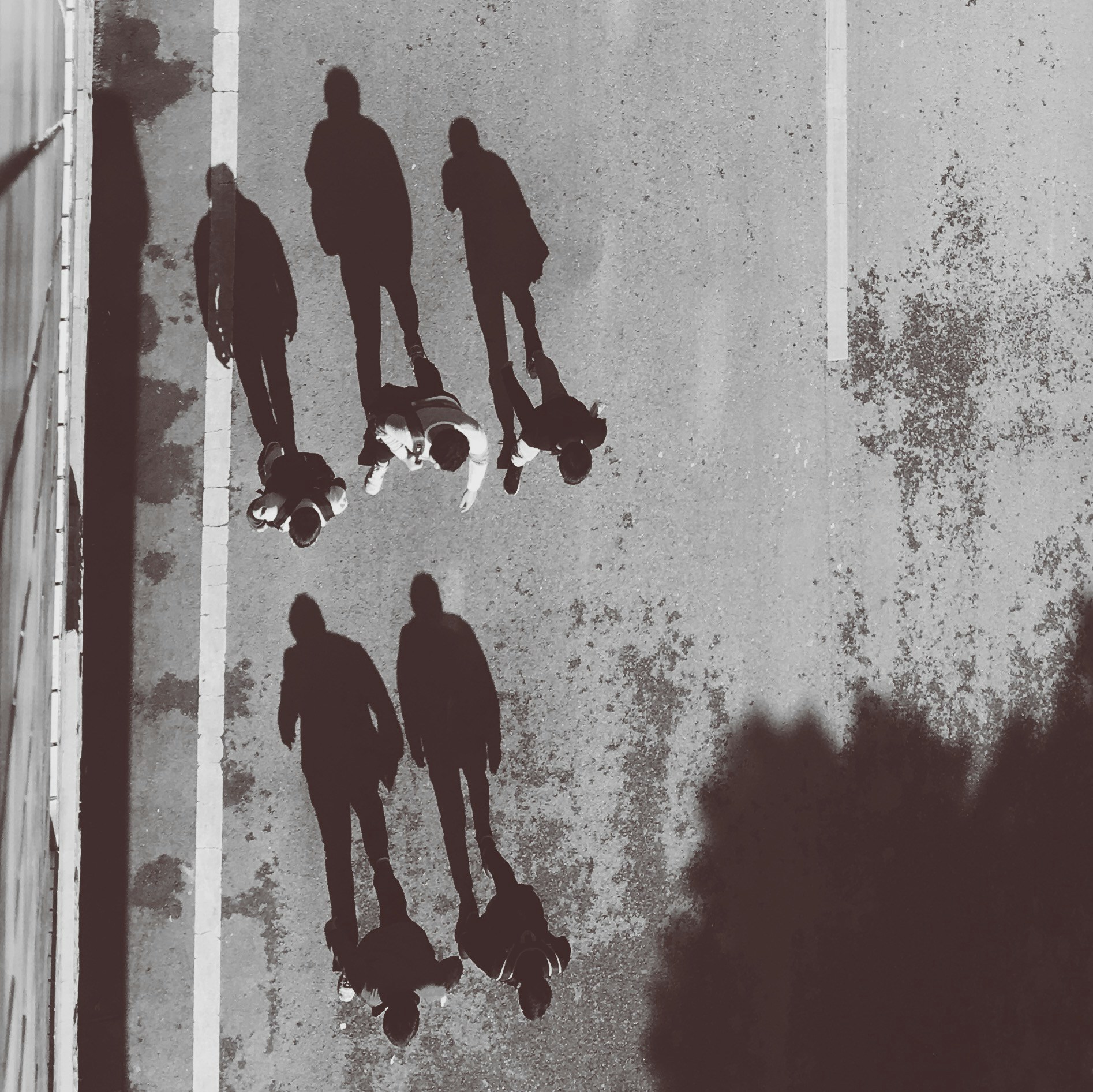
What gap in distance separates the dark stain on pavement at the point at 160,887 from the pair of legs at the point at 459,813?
5.76 feet

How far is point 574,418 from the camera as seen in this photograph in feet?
16.7

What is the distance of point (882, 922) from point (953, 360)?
4.12 m

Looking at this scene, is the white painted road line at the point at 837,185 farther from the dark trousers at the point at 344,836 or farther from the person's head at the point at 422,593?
the dark trousers at the point at 344,836

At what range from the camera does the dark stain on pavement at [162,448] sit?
529 centimetres

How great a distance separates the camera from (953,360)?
5.86 m

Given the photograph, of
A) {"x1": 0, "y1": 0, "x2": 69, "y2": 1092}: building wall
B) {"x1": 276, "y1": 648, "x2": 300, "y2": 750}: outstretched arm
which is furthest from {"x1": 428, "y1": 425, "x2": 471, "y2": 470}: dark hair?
{"x1": 0, "y1": 0, "x2": 69, "y2": 1092}: building wall

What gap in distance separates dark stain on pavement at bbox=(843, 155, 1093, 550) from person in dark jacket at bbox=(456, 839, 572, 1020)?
375cm

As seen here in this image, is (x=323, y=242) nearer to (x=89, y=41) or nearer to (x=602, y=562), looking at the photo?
(x=89, y=41)

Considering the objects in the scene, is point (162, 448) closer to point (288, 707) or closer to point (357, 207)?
point (288, 707)

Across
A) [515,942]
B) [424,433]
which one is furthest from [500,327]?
[515,942]

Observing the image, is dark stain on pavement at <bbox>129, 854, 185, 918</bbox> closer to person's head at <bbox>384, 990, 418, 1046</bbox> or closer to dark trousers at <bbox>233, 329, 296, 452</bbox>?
person's head at <bbox>384, 990, 418, 1046</bbox>

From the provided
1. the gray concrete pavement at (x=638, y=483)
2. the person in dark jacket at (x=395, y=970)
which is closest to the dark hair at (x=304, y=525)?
the gray concrete pavement at (x=638, y=483)

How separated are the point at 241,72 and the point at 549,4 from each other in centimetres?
214

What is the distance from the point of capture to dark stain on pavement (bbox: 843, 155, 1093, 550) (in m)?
5.82
